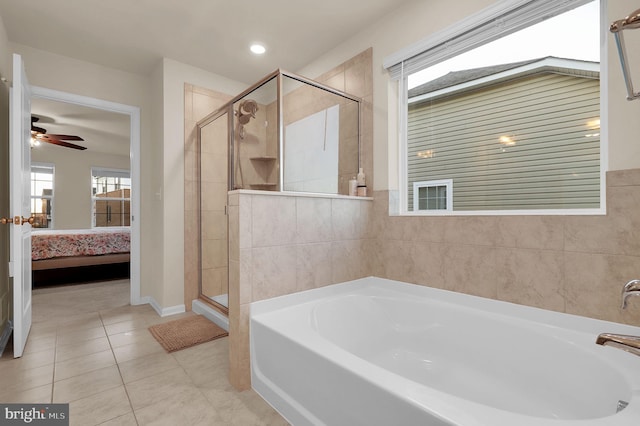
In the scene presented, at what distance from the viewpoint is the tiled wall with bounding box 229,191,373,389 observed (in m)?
1.68

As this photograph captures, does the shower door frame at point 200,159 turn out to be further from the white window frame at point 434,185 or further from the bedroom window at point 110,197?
the bedroom window at point 110,197

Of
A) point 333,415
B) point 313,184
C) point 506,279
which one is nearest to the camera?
point 333,415

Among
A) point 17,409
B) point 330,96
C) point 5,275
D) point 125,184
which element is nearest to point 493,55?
point 330,96

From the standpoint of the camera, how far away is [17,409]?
1511 millimetres

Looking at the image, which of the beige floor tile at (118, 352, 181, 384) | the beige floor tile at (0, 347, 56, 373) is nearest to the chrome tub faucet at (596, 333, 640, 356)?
the beige floor tile at (118, 352, 181, 384)

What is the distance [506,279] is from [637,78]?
109 centimetres

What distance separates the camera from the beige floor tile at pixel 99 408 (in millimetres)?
1438

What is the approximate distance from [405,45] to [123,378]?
9.50ft

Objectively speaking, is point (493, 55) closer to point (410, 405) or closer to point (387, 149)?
point (387, 149)

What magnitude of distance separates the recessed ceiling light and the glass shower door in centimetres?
67

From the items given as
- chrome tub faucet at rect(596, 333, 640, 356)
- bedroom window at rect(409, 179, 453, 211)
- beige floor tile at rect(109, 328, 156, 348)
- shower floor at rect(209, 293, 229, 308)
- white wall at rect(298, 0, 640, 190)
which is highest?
white wall at rect(298, 0, 640, 190)

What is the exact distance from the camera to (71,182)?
613 centimetres

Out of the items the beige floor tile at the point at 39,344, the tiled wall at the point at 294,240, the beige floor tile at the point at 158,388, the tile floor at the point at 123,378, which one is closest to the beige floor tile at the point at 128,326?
the tile floor at the point at 123,378

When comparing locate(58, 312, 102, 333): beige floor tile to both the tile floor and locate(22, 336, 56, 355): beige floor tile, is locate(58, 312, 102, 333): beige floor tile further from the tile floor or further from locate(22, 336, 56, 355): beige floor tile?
locate(22, 336, 56, 355): beige floor tile
